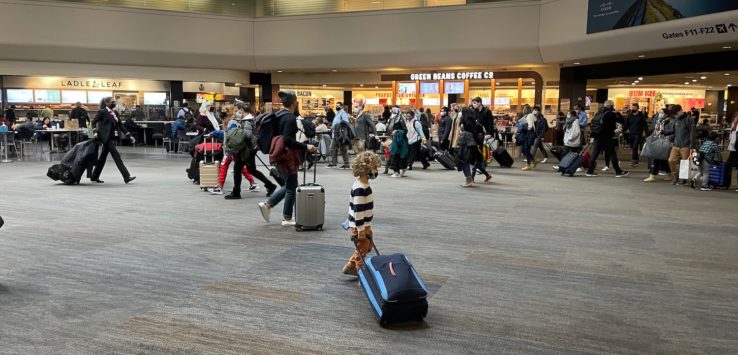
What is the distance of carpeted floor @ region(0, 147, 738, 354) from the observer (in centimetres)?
400

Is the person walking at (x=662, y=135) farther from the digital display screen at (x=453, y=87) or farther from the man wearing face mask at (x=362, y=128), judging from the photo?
the digital display screen at (x=453, y=87)

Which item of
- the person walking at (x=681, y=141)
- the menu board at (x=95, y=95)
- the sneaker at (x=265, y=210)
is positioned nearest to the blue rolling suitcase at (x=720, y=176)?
the person walking at (x=681, y=141)

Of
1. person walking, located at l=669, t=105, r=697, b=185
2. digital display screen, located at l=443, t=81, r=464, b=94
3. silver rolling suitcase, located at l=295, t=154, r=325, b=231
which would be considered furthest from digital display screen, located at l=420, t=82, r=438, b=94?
silver rolling suitcase, located at l=295, t=154, r=325, b=231

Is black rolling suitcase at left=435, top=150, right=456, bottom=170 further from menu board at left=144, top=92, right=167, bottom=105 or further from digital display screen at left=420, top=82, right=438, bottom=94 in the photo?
menu board at left=144, top=92, right=167, bottom=105

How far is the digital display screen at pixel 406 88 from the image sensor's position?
26.8 metres

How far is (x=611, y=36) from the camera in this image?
18031 millimetres

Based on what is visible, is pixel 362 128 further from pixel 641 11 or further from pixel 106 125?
pixel 641 11

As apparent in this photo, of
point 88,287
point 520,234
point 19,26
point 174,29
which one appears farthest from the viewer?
point 174,29

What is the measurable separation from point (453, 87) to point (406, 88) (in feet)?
7.81

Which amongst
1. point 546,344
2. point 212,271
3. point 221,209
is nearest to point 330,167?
point 221,209

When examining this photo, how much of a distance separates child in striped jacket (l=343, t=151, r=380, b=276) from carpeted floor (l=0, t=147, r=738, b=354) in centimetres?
27

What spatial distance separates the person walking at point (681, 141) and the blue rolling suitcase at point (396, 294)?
10235 mm

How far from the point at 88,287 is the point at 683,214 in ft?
27.4

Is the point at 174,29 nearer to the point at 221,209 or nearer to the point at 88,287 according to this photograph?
the point at 221,209
